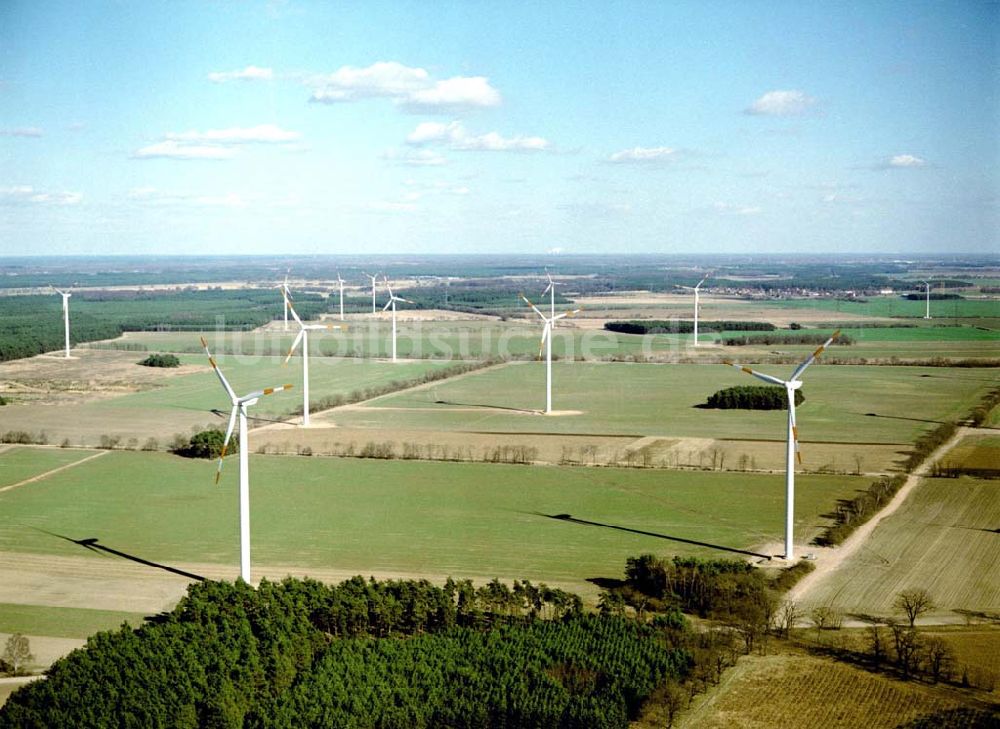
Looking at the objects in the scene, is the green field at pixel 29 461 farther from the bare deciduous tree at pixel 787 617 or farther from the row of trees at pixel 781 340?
the row of trees at pixel 781 340

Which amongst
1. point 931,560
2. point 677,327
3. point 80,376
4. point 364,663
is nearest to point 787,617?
point 931,560

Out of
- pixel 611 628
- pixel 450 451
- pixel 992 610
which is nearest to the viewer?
pixel 611 628

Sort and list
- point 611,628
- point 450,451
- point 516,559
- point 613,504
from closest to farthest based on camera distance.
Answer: point 611,628 → point 516,559 → point 613,504 → point 450,451

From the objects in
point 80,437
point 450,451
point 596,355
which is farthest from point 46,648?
point 596,355

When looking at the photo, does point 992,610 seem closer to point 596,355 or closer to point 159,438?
point 159,438

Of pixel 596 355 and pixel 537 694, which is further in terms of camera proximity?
pixel 596 355

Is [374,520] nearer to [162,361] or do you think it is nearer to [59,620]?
[59,620]

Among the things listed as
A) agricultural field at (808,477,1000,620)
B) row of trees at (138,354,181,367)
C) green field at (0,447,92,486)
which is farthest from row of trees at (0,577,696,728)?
row of trees at (138,354,181,367)
